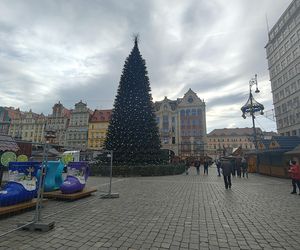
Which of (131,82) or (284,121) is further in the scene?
(284,121)

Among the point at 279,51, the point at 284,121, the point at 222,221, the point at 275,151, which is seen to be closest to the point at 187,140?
the point at 284,121

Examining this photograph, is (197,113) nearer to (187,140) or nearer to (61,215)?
(187,140)

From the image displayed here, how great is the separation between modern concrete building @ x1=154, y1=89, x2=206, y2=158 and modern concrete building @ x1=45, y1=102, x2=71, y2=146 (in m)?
36.0

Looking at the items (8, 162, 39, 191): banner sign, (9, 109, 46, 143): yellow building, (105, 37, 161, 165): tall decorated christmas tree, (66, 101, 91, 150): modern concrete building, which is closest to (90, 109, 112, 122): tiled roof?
(66, 101, 91, 150): modern concrete building

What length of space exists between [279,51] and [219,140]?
59.8 meters

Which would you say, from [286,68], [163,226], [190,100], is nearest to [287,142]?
[163,226]

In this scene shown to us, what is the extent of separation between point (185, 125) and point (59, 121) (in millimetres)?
47652

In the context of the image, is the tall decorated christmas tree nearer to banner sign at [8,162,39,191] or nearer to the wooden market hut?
the wooden market hut

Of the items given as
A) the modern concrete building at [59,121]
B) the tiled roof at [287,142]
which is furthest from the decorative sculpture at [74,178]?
the modern concrete building at [59,121]

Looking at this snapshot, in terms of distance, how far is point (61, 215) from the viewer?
6.48 metres

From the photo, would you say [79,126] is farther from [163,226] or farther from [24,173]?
[163,226]

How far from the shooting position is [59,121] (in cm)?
7844

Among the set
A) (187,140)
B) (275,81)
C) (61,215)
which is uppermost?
(275,81)

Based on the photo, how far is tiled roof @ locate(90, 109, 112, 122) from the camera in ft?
240
